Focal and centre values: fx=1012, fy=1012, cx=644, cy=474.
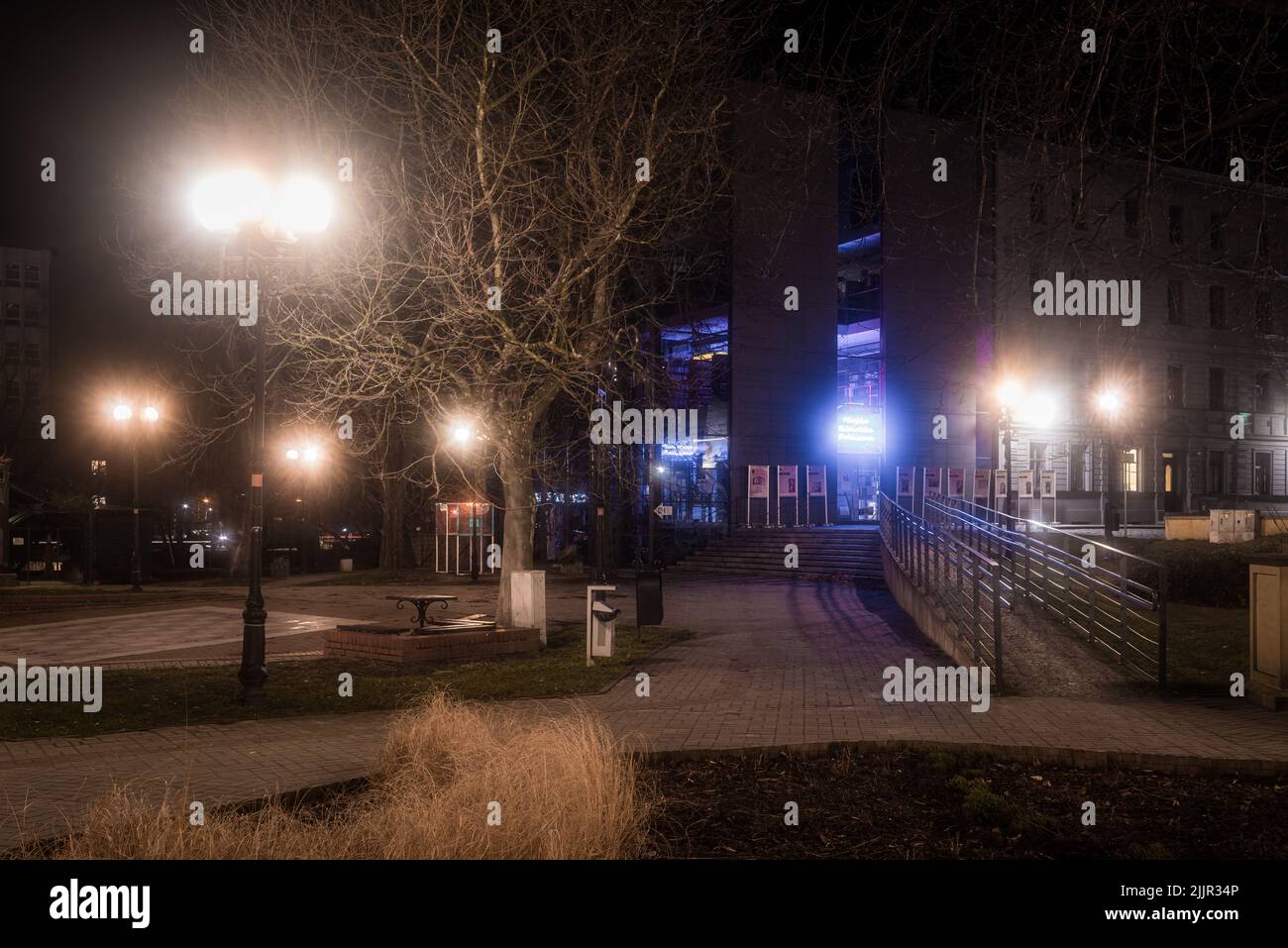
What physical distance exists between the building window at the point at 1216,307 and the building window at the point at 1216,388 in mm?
2009

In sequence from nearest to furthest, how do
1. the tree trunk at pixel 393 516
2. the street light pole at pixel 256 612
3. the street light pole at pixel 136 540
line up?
the street light pole at pixel 256 612 → the street light pole at pixel 136 540 → the tree trunk at pixel 393 516

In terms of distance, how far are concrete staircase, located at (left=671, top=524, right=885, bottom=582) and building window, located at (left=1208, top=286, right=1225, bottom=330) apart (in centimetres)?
2418

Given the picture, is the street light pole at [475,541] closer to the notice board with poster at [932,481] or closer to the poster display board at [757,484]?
the poster display board at [757,484]

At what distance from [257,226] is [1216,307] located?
47.4 meters

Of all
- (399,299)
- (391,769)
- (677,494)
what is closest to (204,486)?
(677,494)

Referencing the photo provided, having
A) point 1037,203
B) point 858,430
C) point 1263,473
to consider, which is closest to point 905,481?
point 858,430

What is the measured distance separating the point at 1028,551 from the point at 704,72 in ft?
26.2

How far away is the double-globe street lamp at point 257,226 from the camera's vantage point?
10453 millimetres

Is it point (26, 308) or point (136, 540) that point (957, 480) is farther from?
point (26, 308)

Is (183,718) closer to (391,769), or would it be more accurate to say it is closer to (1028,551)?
(391,769)

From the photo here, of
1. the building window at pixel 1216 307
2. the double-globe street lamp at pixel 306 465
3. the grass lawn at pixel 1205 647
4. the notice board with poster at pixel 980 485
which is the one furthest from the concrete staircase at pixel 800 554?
the building window at pixel 1216 307

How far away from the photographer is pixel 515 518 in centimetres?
1508

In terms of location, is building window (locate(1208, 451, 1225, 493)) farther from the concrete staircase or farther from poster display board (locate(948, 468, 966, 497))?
the concrete staircase

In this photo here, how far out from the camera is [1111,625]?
1448 centimetres
